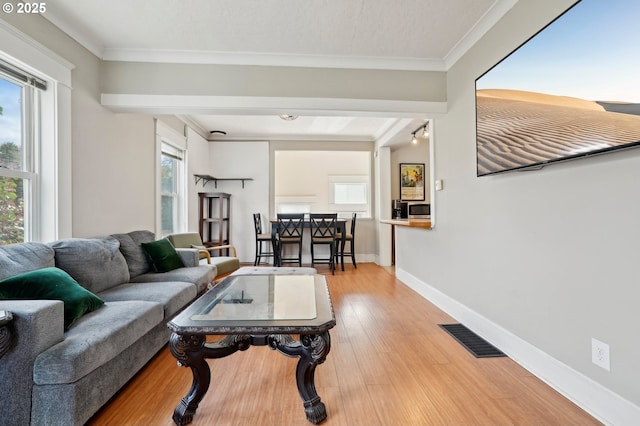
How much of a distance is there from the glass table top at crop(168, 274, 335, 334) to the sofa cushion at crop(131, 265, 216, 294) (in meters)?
0.64

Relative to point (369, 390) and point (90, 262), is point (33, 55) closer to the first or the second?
point (90, 262)

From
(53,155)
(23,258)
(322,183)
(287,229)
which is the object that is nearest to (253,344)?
(23,258)

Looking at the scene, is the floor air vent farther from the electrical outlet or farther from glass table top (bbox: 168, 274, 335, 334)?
glass table top (bbox: 168, 274, 335, 334)

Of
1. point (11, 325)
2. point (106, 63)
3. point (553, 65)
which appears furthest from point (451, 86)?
point (11, 325)

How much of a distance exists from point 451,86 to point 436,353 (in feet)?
8.06

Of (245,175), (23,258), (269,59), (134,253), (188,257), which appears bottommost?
(188,257)

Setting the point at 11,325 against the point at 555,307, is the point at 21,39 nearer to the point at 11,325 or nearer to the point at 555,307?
the point at 11,325

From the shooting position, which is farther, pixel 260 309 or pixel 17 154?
pixel 17 154

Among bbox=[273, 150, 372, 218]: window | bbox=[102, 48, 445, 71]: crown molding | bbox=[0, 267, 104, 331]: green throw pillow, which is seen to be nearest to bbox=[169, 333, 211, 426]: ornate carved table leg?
bbox=[0, 267, 104, 331]: green throw pillow

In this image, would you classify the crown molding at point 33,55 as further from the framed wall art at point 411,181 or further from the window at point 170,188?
the framed wall art at point 411,181

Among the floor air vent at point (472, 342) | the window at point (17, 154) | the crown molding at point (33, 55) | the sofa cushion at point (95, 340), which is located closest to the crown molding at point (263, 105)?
the crown molding at point (33, 55)

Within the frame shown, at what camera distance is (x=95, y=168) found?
2625 millimetres

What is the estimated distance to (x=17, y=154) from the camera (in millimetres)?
2068

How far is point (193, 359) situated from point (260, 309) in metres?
0.39
